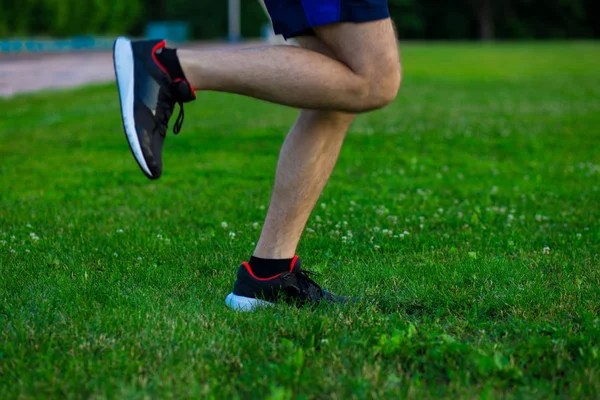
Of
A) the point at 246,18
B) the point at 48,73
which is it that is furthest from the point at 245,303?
the point at 246,18

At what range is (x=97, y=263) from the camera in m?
3.56

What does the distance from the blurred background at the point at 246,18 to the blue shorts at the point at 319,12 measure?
29.7m

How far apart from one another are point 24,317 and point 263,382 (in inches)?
40.3

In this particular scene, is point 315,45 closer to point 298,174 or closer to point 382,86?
point 382,86

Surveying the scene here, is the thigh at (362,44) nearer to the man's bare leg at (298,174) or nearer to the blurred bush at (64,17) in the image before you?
the man's bare leg at (298,174)

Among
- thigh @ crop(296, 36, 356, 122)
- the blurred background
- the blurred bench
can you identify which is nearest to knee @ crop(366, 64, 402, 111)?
thigh @ crop(296, 36, 356, 122)

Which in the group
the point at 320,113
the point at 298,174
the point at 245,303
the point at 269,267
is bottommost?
the point at 245,303

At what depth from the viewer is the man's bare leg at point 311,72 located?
8.28 ft

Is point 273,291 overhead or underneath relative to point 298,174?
underneath

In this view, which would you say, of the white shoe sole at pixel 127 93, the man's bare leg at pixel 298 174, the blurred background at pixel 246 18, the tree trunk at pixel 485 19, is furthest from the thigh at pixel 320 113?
the tree trunk at pixel 485 19

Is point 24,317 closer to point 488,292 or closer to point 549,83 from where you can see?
point 488,292

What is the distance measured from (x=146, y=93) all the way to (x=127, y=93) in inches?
2.4

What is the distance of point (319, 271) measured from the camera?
11.4 ft

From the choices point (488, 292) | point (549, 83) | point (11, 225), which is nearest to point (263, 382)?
point (488, 292)
